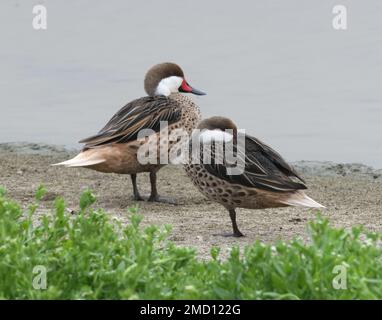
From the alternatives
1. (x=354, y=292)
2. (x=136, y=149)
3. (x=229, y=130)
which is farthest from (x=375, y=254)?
(x=136, y=149)

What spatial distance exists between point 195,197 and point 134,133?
1.26 metres

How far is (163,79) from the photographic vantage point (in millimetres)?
9656

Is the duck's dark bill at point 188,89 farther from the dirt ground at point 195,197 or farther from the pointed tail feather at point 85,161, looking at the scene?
the pointed tail feather at point 85,161

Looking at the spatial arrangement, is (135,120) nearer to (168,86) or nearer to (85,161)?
(85,161)

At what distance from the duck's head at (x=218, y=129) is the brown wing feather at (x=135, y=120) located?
1.40 m

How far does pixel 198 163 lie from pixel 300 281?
9.98ft

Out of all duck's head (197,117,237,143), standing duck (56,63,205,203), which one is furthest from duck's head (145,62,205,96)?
duck's head (197,117,237,143)

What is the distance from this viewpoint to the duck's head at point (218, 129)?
291 inches

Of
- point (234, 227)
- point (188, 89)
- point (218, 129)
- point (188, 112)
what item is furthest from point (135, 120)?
point (234, 227)

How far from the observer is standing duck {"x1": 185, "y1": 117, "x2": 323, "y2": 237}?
7.02m

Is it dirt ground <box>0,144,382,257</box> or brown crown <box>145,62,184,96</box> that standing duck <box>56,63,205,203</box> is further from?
dirt ground <box>0,144,382,257</box>
